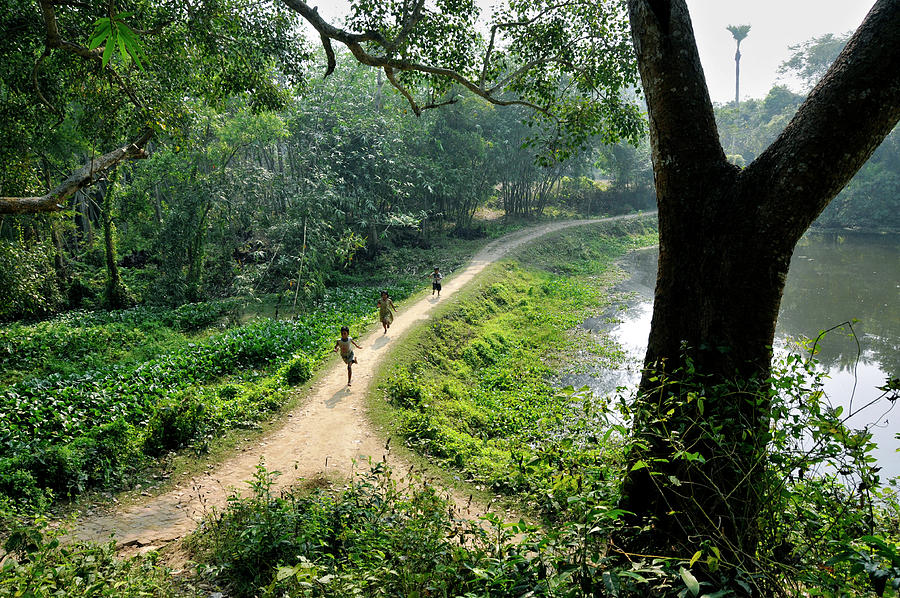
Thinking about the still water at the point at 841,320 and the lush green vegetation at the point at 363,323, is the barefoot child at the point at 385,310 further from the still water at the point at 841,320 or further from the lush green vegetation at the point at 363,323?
the still water at the point at 841,320

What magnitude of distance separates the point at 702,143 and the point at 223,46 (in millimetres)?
9598

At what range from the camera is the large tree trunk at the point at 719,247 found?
328cm

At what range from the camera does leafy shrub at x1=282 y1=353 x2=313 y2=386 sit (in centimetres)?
1088

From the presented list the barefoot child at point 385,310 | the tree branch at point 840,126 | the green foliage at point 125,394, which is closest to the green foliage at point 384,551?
the green foliage at point 125,394

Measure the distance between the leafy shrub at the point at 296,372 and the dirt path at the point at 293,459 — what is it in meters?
0.37

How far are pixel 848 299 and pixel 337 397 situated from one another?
79.1ft

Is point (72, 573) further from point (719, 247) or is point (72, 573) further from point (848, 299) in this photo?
point (848, 299)

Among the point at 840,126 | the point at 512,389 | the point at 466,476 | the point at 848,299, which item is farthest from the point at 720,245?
the point at 848,299

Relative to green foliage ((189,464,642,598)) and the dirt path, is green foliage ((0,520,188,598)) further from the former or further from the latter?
the dirt path

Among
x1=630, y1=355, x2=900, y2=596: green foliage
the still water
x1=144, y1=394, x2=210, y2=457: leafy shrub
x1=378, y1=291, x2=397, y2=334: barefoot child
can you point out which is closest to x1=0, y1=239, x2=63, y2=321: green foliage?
x1=144, y1=394, x2=210, y2=457: leafy shrub

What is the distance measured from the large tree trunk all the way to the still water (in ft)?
8.09

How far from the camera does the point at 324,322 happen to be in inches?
609

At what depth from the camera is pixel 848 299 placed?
21609mm

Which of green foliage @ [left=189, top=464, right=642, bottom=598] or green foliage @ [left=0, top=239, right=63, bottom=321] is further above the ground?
green foliage @ [left=0, top=239, right=63, bottom=321]
